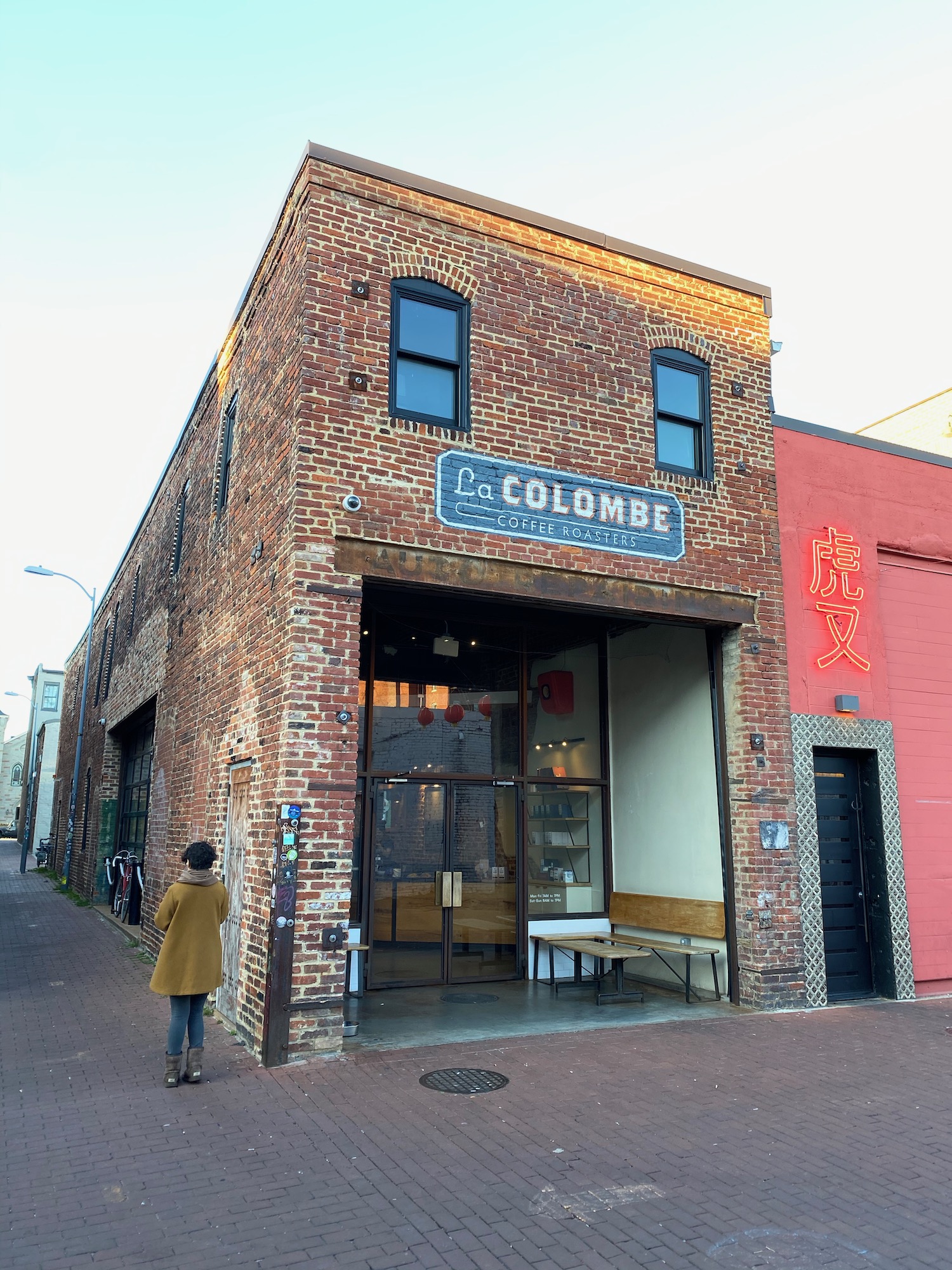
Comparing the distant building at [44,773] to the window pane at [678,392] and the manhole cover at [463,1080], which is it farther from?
the manhole cover at [463,1080]

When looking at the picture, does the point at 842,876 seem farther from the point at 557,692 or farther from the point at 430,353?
the point at 430,353

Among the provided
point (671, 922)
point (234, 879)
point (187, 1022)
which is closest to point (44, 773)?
point (234, 879)

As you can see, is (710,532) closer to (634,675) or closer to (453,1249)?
(634,675)

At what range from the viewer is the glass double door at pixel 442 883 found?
10.4 metres

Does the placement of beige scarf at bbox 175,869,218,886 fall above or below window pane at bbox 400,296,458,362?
below

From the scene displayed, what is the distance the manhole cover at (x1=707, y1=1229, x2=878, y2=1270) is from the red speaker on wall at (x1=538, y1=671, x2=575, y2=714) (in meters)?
7.71

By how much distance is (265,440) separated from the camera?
356 inches

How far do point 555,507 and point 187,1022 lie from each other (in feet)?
17.7

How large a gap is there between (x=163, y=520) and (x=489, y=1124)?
1342 cm

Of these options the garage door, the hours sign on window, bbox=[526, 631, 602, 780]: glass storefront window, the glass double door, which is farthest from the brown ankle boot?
the garage door

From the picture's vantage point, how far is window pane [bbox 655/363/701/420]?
10.1 m

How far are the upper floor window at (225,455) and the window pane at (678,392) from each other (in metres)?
5.02

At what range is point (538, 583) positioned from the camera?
8766 mm

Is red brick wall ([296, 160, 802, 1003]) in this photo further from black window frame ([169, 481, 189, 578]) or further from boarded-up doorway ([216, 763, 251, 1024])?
black window frame ([169, 481, 189, 578])
